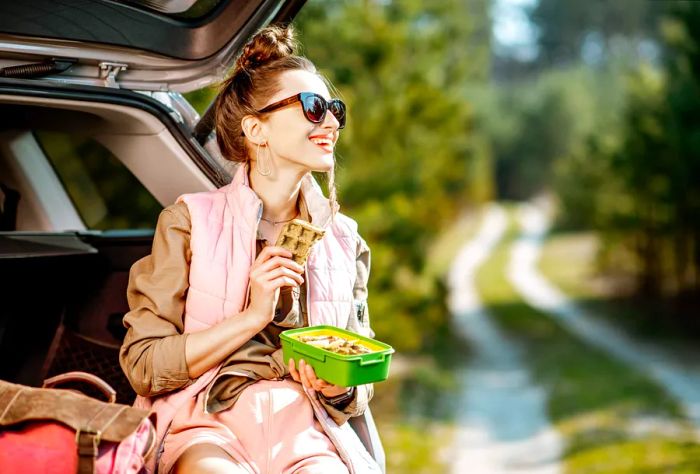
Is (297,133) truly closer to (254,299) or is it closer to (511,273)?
(254,299)

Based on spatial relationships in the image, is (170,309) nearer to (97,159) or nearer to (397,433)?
(97,159)

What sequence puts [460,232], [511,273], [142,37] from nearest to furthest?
[142,37], [511,273], [460,232]

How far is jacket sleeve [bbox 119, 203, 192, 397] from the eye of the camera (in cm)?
203

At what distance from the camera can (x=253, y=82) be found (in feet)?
7.43

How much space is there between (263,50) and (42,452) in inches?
42.8

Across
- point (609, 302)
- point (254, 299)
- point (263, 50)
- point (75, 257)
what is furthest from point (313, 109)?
point (609, 302)

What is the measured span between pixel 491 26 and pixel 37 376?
71.0 ft

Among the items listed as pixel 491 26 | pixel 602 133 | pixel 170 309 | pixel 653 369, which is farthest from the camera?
pixel 491 26

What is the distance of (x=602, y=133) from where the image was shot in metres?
21.4

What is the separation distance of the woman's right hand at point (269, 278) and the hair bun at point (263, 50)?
1.73ft

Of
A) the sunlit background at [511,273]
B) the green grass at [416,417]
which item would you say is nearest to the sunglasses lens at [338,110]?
the sunlit background at [511,273]

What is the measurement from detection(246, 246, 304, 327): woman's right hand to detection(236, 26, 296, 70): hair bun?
20.8 inches

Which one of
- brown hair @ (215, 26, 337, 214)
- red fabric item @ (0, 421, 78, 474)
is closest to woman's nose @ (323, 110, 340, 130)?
brown hair @ (215, 26, 337, 214)

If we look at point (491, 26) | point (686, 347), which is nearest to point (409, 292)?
point (686, 347)
